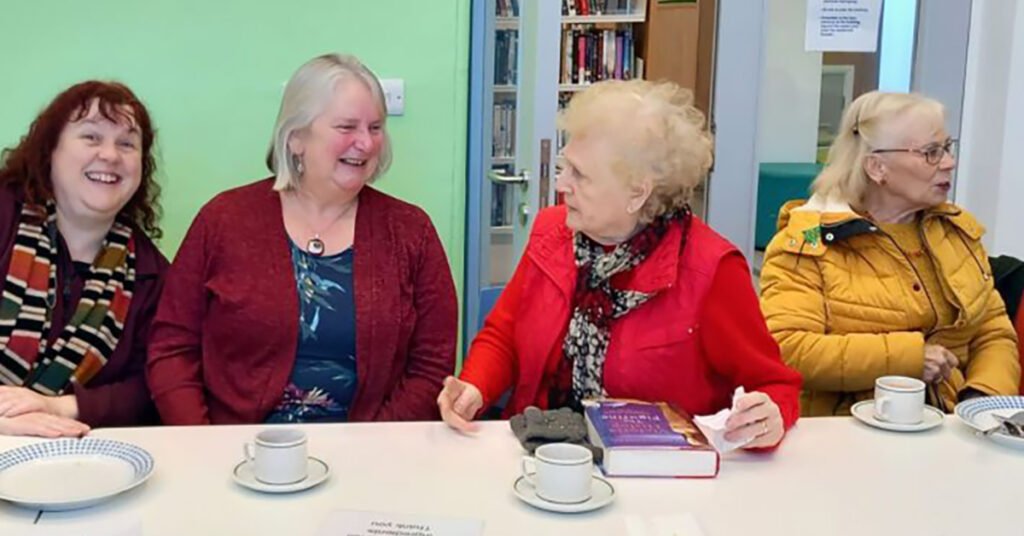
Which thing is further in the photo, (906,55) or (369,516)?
(906,55)

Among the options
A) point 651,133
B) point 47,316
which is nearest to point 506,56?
point 651,133

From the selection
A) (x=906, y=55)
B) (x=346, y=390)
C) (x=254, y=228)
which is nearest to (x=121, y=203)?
(x=254, y=228)

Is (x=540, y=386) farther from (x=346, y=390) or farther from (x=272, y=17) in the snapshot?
(x=272, y=17)

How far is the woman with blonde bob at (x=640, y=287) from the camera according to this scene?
1827mm

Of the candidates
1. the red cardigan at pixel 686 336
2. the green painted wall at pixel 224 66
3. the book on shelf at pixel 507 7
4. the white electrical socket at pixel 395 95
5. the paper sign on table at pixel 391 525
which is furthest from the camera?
the book on shelf at pixel 507 7

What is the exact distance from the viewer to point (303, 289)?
81.9 inches

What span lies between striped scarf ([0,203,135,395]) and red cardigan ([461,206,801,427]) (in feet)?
2.48

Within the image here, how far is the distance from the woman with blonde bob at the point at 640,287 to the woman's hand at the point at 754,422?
0.55ft

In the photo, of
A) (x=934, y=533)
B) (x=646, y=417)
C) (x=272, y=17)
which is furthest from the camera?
(x=272, y=17)

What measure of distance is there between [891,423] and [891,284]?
1.93 feet

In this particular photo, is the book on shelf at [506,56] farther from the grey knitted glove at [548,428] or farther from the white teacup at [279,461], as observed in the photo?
the white teacup at [279,461]

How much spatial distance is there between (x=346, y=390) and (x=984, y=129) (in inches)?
93.8

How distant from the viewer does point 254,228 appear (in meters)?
2.10

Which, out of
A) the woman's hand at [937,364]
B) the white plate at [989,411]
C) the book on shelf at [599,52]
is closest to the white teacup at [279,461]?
the white plate at [989,411]
